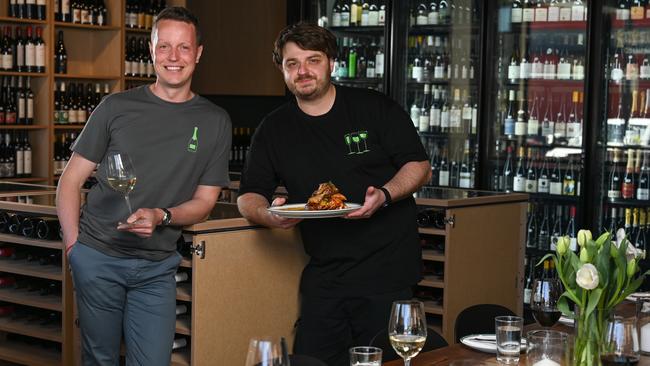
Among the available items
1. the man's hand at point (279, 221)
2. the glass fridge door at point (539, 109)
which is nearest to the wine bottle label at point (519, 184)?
the glass fridge door at point (539, 109)

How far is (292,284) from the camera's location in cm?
363

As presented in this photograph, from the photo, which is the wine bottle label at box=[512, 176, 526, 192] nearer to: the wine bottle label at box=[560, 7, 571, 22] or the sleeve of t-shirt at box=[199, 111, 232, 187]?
the wine bottle label at box=[560, 7, 571, 22]

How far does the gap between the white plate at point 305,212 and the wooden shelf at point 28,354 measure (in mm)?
1339

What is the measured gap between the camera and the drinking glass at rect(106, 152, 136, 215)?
2645mm

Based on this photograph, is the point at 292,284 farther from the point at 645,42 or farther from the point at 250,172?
the point at 645,42

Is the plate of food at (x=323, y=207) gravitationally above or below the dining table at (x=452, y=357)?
above

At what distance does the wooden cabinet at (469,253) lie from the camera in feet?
14.2

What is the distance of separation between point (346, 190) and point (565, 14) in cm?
352

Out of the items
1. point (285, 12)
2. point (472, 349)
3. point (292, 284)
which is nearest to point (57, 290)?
point (292, 284)

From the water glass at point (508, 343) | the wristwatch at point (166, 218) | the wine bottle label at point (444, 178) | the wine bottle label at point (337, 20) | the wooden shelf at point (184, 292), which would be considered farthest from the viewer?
the wine bottle label at point (337, 20)

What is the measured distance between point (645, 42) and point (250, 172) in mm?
3521

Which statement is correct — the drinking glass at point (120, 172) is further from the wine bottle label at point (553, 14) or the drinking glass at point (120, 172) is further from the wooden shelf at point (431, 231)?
the wine bottle label at point (553, 14)

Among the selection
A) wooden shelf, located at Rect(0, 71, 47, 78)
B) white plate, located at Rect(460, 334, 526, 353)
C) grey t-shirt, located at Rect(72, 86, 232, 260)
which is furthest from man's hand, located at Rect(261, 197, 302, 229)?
wooden shelf, located at Rect(0, 71, 47, 78)

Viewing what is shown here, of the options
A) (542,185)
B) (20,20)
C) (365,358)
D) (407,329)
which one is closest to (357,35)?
(542,185)
